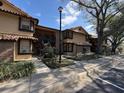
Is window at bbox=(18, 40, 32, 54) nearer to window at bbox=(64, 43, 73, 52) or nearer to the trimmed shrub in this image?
the trimmed shrub

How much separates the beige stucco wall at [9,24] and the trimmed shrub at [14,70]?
23.7ft

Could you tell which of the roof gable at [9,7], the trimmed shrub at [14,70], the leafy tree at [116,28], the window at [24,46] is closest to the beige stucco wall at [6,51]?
the trimmed shrub at [14,70]

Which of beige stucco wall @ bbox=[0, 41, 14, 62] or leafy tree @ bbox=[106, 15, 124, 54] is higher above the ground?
leafy tree @ bbox=[106, 15, 124, 54]

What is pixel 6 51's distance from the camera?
13.8 meters

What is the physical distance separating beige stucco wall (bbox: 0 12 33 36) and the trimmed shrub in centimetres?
721

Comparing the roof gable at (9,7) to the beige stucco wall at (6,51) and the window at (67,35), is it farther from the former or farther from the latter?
the window at (67,35)

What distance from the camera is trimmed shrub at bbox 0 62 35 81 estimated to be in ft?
33.1

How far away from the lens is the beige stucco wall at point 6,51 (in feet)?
44.3

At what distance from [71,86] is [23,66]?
3824 millimetres

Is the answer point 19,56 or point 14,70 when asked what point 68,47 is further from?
point 14,70

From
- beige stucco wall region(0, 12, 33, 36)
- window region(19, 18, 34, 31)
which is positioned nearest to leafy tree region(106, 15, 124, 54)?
window region(19, 18, 34, 31)

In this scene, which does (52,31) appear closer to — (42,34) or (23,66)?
(42,34)

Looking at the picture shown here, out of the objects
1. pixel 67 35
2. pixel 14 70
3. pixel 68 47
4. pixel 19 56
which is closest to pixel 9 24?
pixel 19 56

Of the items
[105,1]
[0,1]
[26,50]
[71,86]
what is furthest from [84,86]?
[105,1]
